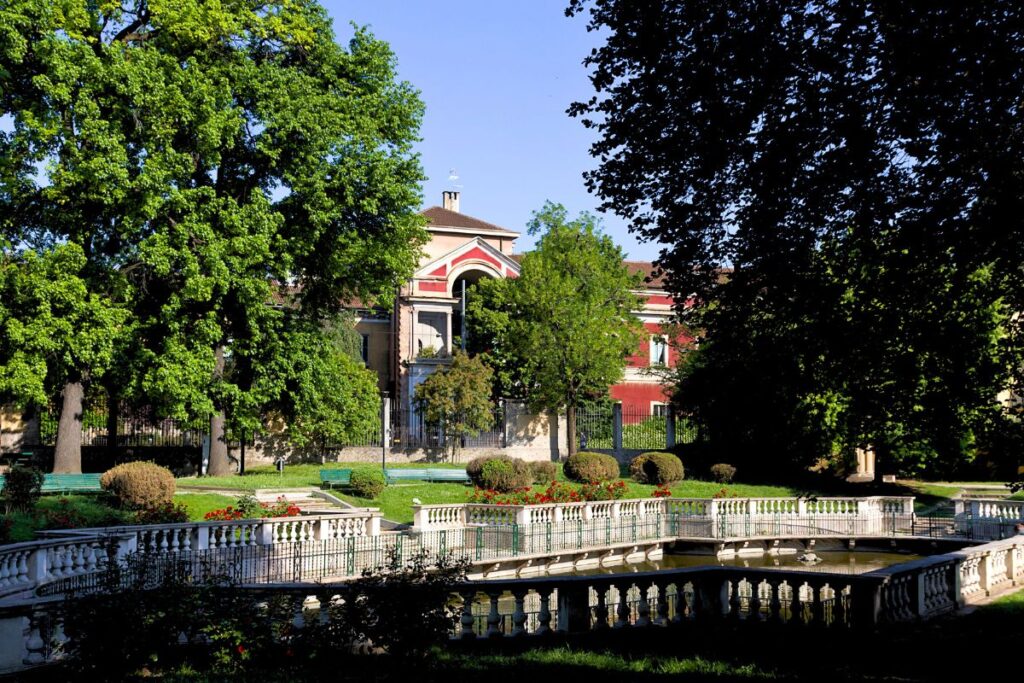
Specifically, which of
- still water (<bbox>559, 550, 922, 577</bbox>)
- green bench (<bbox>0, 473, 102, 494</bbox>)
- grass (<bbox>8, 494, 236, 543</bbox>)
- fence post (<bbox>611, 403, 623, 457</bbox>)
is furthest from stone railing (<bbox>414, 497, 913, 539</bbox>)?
green bench (<bbox>0, 473, 102, 494</bbox>)

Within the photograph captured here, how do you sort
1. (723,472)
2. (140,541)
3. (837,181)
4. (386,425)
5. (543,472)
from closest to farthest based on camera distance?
(837,181) < (140,541) < (543,472) < (723,472) < (386,425)

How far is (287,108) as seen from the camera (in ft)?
107

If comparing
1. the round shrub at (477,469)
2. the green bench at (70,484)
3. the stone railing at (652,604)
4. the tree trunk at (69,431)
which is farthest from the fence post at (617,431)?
the stone railing at (652,604)

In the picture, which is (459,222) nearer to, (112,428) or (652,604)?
(112,428)

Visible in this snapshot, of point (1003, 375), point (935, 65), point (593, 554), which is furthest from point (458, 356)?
point (935, 65)

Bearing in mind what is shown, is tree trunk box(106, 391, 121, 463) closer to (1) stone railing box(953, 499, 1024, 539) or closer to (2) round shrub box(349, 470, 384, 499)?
(2) round shrub box(349, 470, 384, 499)

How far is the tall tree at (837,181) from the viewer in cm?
1128

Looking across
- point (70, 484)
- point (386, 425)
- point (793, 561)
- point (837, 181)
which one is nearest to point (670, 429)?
point (386, 425)

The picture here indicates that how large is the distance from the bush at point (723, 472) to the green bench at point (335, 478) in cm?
1523

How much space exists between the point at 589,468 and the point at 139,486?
729 inches

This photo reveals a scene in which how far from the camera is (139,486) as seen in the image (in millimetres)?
26984

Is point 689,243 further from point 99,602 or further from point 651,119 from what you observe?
point 99,602

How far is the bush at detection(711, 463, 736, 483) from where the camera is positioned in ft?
139

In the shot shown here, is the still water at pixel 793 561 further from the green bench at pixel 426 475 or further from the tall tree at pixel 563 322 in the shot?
the tall tree at pixel 563 322
